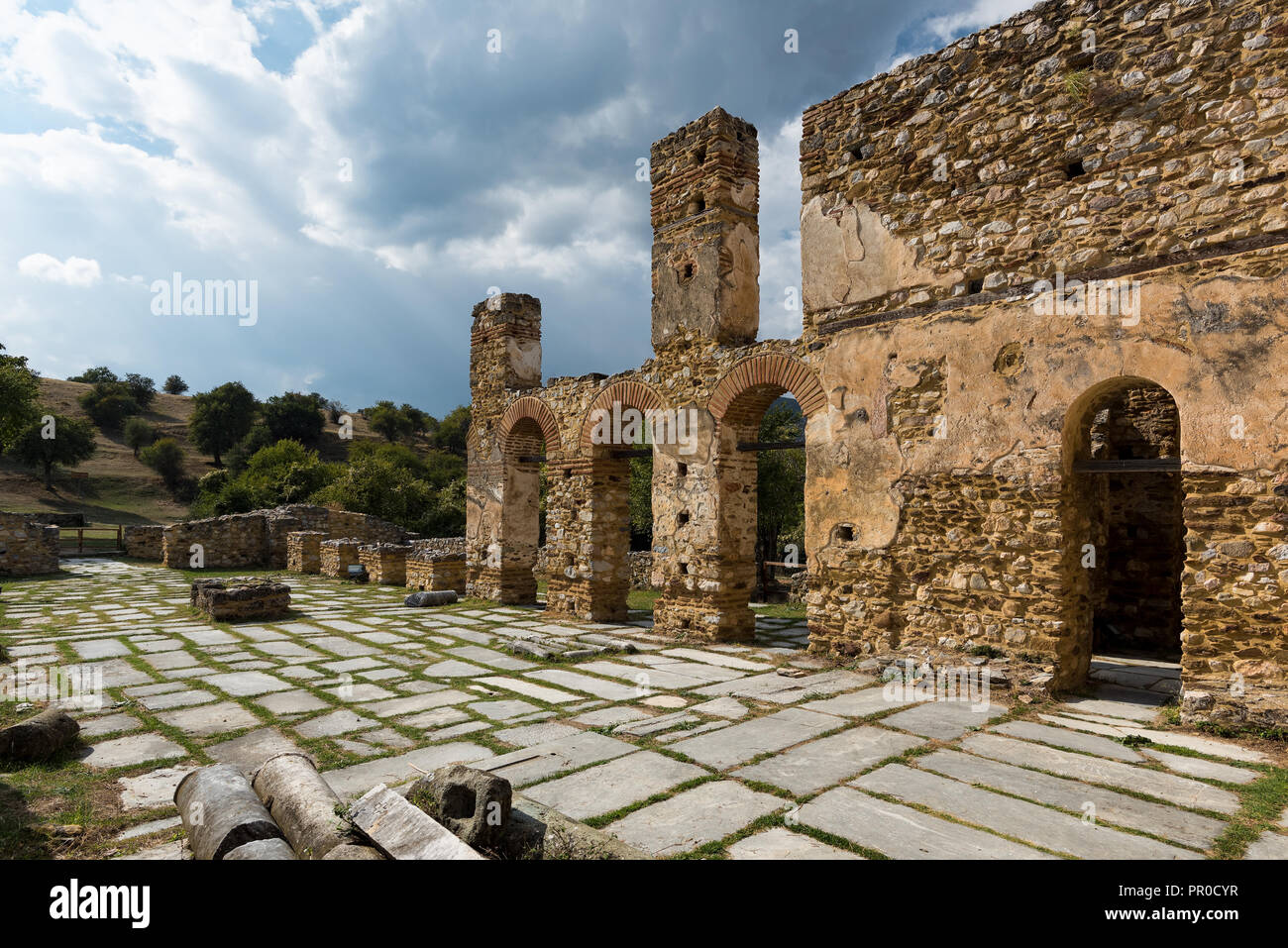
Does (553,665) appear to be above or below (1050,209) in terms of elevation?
below

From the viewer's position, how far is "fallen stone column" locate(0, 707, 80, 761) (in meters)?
4.19

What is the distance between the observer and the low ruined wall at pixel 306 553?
1780 cm

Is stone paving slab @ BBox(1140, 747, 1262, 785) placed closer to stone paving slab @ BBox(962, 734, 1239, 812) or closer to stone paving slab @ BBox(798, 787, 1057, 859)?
stone paving slab @ BBox(962, 734, 1239, 812)

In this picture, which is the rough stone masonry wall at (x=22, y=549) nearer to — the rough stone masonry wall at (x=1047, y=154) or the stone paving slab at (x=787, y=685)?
the stone paving slab at (x=787, y=685)

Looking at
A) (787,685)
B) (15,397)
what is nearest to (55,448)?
(15,397)

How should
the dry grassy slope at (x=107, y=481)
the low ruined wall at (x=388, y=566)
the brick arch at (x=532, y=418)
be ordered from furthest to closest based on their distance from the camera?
the dry grassy slope at (x=107, y=481) < the low ruined wall at (x=388, y=566) < the brick arch at (x=532, y=418)

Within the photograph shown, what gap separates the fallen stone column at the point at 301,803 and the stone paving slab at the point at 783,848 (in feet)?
5.49

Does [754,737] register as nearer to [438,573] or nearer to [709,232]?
[709,232]

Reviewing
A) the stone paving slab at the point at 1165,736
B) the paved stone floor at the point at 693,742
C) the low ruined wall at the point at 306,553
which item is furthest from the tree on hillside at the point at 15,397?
the stone paving slab at the point at 1165,736

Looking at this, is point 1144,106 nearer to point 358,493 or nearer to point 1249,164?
point 1249,164

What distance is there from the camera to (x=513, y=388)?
40.0ft

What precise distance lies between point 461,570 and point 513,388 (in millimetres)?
3964
